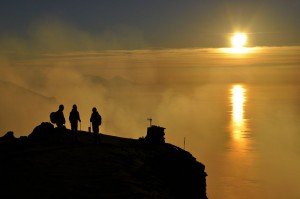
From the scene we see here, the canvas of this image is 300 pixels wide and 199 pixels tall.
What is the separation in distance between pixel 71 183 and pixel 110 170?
10.2ft

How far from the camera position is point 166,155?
2641 cm

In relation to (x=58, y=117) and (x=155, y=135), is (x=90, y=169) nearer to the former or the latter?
(x=58, y=117)

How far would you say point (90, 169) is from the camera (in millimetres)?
19469

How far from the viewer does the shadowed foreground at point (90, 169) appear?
53.2ft

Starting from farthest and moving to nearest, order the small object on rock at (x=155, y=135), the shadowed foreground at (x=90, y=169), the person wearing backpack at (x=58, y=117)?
the small object on rock at (x=155, y=135)
the person wearing backpack at (x=58, y=117)
the shadowed foreground at (x=90, y=169)

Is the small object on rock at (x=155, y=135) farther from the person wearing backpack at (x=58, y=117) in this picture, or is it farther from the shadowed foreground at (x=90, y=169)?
the person wearing backpack at (x=58, y=117)

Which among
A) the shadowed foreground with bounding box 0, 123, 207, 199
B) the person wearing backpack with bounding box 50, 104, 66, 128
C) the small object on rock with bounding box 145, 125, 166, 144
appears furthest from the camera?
the small object on rock with bounding box 145, 125, 166, 144

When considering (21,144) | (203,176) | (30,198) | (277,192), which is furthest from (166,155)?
(277,192)

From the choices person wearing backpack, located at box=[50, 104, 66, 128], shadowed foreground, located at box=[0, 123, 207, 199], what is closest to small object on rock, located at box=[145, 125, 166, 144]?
shadowed foreground, located at box=[0, 123, 207, 199]

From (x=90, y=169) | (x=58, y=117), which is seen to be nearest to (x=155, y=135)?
(x=58, y=117)

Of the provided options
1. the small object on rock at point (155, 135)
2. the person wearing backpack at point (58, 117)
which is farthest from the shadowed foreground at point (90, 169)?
the small object on rock at point (155, 135)

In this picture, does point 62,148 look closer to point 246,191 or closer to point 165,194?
point 165,194

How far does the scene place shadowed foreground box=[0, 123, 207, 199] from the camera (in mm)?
16219

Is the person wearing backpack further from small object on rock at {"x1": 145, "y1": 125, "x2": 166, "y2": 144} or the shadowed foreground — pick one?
small object on rock at {"x1": 145, "y1": 125, "x2": 166, "y2": 144}
